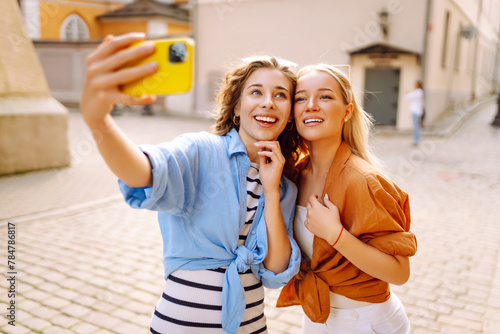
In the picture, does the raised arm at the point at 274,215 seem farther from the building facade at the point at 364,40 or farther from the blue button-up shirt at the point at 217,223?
the building facade at the point at 364,40

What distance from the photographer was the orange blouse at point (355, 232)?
182 cm

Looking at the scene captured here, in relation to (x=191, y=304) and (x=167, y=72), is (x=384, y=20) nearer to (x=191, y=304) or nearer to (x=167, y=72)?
(x=191, y=304)

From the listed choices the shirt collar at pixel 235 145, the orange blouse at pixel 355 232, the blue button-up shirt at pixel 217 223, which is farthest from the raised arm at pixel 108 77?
the orange blouse at pixel 355 232

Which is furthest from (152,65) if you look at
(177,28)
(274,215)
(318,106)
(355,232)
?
(177,28)

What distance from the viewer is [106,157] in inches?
51.8

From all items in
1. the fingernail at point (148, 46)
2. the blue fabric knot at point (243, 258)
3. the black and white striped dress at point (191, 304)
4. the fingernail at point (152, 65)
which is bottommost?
the black and white striped dress at point (191, 304)

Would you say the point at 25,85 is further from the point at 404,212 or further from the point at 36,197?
the point at 404,212

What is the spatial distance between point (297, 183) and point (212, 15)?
19770mm

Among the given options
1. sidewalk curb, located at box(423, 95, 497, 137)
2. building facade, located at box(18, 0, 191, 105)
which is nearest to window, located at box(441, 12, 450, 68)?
sidewalk curb, located at box(423, 95, 497, 137)

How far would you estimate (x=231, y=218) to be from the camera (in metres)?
1.77

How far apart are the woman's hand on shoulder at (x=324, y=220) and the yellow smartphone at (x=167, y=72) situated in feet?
3.16

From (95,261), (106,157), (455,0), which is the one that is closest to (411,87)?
(455,0)

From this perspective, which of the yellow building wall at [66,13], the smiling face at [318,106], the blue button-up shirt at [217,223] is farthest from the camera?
the yellow building wall at [66,13]

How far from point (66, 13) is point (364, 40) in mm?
22059
